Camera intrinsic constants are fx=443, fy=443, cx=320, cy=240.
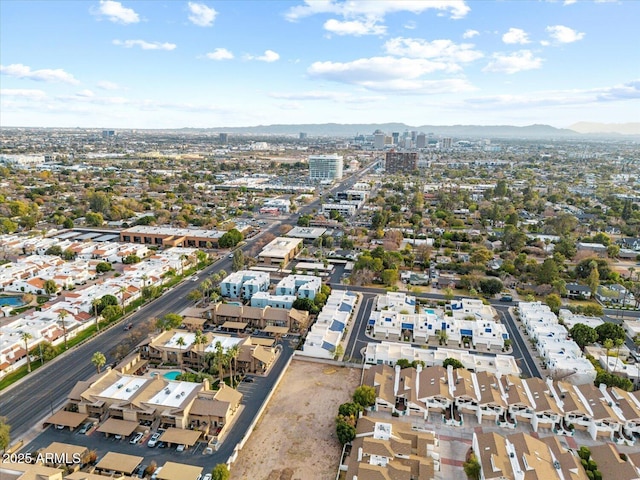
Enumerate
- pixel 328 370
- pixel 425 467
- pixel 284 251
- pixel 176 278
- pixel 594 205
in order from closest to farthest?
pixel 425 467, pixel 328 370, pixel 176 278, pixel 284 251, pixel 594 205

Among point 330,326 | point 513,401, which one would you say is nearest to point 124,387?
point 330,326

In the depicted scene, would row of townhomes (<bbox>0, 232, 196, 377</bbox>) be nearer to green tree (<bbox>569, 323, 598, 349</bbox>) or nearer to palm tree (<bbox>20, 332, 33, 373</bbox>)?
palm tree (<bbox>20, 332, 33, 373</bbox>)

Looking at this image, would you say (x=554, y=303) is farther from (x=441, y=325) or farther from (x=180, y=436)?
(x=180, y=436)

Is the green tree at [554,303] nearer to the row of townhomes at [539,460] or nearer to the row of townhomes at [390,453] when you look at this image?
the row of townhomes at [539,460]

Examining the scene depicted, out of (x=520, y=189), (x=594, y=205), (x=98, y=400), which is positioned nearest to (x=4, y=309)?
(x=98, y=400)

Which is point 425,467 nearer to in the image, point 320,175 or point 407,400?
point 407,400
